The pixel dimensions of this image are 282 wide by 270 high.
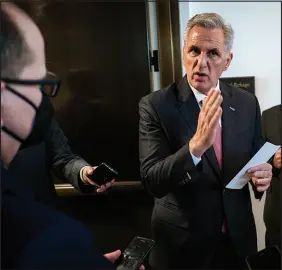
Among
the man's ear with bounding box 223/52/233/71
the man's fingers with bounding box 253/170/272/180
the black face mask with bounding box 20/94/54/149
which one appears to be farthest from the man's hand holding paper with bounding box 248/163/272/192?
the black face mask with bounding box 20/94/54/149

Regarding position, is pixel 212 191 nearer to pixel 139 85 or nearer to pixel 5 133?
pixel 139 85

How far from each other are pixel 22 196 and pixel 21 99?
7.9 inches

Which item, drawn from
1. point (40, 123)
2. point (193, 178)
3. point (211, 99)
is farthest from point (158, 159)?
point (40, 123)

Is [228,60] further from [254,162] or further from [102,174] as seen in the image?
[102,174]

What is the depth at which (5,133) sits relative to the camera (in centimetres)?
60

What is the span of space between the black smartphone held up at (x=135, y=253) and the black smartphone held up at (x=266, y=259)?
0.25m

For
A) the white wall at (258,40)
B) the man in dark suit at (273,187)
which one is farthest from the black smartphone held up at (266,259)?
the white wall at (258,40)

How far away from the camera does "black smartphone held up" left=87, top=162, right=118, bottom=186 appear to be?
80cm

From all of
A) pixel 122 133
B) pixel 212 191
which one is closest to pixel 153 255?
pixel 212 191

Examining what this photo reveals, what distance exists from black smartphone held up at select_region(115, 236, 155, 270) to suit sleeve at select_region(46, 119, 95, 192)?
18 cm

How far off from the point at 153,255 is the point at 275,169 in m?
0.40

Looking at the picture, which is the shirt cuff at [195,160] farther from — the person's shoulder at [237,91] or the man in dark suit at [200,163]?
the person's shoulder at [237,91]

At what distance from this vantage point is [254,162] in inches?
31.3

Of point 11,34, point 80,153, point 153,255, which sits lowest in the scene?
point 153,255
